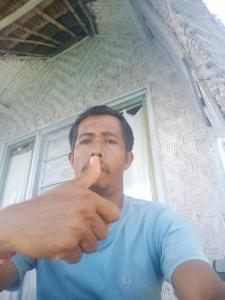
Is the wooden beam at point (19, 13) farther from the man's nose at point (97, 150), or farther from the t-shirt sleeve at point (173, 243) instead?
the t-shirt sleeve at point (173, 243)

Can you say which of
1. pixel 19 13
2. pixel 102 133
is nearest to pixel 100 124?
pixel 102 133

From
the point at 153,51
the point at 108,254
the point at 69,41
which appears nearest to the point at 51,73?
the point at 69,41

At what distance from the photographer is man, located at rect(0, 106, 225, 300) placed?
39 centimetres

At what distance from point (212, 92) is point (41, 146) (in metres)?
1.93

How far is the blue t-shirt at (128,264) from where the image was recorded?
62cm

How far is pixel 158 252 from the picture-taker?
67cm

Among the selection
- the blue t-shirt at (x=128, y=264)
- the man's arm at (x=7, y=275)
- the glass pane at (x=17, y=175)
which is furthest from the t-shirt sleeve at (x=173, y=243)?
the glass pane at (x=17, y=175)

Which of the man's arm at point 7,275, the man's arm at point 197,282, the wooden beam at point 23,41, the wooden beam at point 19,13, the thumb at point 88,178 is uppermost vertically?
the wooden beam at point 23,41

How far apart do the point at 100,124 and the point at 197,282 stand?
0.67m

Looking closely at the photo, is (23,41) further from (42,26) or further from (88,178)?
(88,178)

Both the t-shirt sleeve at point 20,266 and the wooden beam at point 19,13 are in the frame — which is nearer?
the t-shirt sleeve at point 20,266

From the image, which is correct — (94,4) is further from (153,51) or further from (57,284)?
(57,284)

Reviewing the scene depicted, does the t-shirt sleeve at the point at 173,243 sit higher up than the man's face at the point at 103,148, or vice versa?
the man's face at the point at 103,148

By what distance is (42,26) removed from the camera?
7.18 feet
